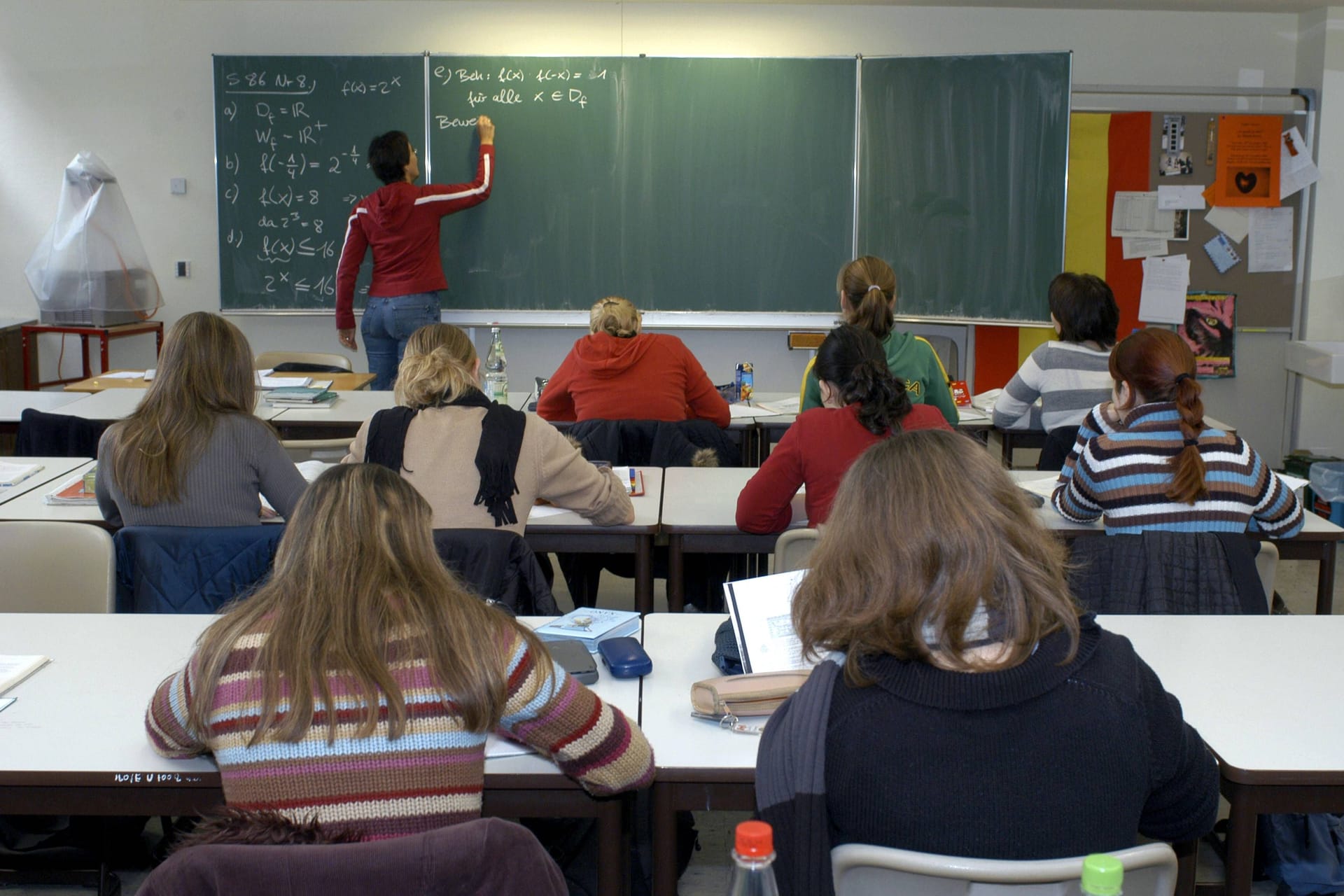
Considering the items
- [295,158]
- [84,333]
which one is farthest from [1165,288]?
[84,333]

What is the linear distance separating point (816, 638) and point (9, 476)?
9.63 feet

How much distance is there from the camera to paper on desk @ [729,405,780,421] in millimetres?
4672

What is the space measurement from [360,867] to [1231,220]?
6.54 metres

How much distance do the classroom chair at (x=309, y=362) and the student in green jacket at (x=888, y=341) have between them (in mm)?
2626

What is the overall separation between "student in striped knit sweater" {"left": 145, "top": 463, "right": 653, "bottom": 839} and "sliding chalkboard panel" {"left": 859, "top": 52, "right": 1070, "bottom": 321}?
5.00 meters

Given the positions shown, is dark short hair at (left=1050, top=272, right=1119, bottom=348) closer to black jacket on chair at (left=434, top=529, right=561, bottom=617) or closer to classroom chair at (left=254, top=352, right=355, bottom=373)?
black jacket on chair at (left=434, top=529, right=561, bottom=617)

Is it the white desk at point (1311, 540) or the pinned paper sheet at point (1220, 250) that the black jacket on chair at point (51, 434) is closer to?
the white desk at point (1311, 540)

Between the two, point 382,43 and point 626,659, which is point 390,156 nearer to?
point 382,43

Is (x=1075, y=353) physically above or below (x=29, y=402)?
above

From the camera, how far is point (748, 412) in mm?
4770

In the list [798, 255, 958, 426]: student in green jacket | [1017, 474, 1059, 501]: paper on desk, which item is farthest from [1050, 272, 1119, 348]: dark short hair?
[1017, 474, 1059, 501]: paper on desk

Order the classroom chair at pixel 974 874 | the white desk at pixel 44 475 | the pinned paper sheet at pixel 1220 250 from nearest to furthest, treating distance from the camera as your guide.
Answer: the classroom chair at pixel 974 874 → the white desk at pixel 44 475 → the pinned paper sheet at pixel 1220 250

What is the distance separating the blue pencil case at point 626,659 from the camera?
→ 2.01m

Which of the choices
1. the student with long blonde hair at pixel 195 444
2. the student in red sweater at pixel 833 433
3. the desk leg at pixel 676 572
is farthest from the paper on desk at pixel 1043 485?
the student with long blonde hair at pixel 195 444
